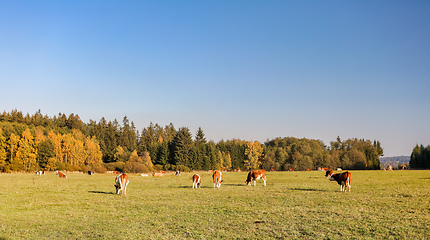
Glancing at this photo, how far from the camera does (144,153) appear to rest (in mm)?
119625

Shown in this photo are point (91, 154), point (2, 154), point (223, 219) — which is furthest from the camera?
point (91, 154)

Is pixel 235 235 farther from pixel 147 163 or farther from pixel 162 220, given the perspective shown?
pixel 147 163

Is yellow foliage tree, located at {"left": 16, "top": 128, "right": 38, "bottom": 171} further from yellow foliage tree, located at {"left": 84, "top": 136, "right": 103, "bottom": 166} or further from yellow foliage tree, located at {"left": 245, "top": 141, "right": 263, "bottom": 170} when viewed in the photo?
yellow foliage tree, located at {"left": 245, "top": 141, "right": 263, "bottom": 170}

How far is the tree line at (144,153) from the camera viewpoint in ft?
310

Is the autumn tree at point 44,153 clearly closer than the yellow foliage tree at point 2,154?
No

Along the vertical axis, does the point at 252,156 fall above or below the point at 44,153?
below

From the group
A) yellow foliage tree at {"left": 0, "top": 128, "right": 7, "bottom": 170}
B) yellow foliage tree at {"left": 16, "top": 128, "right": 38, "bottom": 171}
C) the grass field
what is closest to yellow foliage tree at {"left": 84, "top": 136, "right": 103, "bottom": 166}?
yellow foliage tree at {"left": 16, "top": 128, "right": 38, "bottom": 171}

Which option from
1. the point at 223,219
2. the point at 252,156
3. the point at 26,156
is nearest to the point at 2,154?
the point at 26,156

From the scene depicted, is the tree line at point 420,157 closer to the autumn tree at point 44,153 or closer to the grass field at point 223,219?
the grass field at point 223,219

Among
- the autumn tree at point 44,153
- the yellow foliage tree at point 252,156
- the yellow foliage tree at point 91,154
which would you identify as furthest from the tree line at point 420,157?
the autumn tree at point 44,153

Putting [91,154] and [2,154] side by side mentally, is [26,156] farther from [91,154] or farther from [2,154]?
[91,154]

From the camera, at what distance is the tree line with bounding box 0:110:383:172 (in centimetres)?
9462

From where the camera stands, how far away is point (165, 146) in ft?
385

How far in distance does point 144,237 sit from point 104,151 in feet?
430
